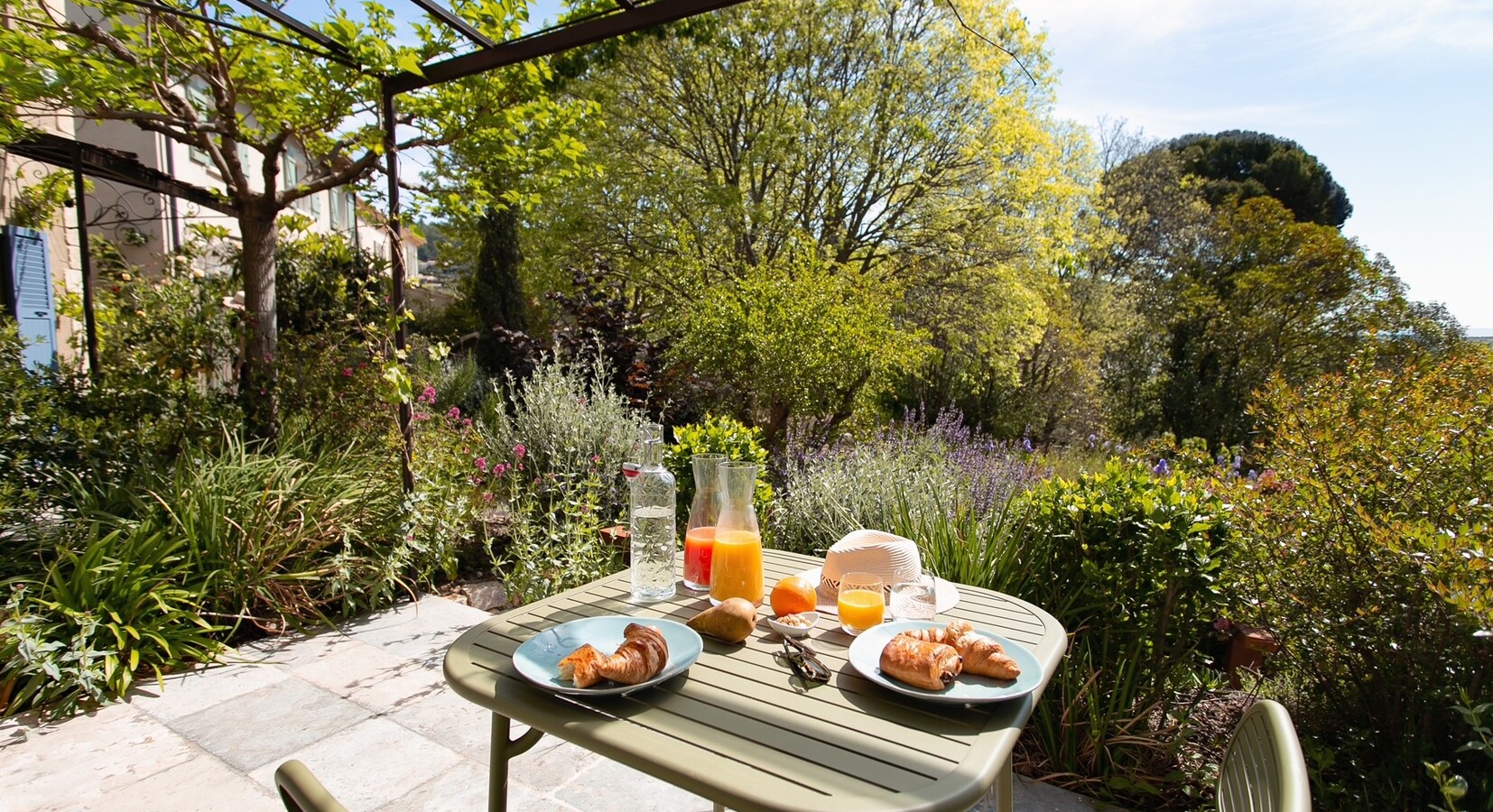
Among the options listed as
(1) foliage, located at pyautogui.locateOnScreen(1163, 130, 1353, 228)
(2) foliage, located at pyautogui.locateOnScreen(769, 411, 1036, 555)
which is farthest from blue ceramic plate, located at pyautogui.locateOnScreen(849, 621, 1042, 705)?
(1) foliage, located at pyautogui.locateOnScreen(1163, 130, 1353, 228)

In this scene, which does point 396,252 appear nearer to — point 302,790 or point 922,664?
point 302,790

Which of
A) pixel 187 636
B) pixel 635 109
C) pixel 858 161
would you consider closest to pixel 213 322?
pixel 187 636

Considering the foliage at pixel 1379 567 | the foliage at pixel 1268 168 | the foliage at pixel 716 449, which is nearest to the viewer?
the foliage at pixel 1379 567

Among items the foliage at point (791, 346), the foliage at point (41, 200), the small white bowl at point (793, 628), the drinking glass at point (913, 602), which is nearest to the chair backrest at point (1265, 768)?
the drinking glass at point (913, 602)

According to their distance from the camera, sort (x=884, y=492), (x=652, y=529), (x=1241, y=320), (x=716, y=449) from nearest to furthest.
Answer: (x=652, y=529), (x=884, y=492), (x=716, y=449), (x=1241, y=320)

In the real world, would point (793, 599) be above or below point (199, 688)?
above

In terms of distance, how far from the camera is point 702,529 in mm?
1617

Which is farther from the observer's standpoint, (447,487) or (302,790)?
(447,487)

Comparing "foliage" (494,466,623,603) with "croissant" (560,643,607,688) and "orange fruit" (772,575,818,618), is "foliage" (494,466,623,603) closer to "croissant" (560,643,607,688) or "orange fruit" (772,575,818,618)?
"orange fruit" (772,575,818,618)

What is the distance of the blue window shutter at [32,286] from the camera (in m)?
5.56

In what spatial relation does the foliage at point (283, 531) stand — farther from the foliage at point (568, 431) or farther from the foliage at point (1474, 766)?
the foliage at point (1474, 766)

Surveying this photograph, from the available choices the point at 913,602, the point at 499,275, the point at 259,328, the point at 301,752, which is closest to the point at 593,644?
the point at 913,602

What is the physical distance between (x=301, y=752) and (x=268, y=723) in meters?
0.30

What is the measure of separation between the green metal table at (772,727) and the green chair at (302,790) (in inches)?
12.2
